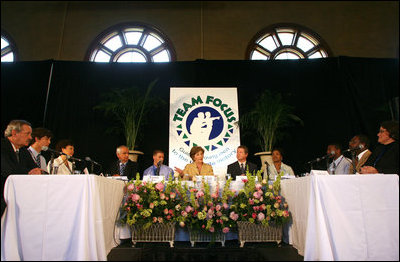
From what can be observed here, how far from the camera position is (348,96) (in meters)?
5.43

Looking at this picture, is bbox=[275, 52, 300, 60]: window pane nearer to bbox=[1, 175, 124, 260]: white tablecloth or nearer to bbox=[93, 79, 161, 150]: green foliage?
bbox=[93, 79, 161, 150]: green foliage

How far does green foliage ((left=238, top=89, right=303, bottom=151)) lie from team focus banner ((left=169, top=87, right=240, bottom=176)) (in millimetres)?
291

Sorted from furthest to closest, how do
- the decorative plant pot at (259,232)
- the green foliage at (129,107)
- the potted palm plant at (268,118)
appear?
1. the green foliage at (129,107)
2. the potted palm plant at (268,118)
3. the decorative plant pot at (259,232)

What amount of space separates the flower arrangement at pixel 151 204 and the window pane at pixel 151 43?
142 inches

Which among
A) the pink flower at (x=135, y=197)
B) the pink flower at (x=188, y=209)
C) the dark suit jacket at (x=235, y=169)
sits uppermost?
the dark suit jacket at (x=235, y=169)

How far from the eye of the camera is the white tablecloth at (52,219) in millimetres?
2211

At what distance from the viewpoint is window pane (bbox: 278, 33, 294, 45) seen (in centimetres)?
612

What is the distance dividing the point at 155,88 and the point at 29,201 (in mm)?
3502

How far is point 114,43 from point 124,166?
2719 mm

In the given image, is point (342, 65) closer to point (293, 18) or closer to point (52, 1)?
point (293, 18)

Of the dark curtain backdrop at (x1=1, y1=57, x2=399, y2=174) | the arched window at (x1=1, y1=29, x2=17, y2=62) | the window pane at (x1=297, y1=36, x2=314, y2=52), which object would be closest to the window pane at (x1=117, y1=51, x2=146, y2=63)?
the dark curtain backdrop at (x1=1, y1=57, x2=399, y2=174)

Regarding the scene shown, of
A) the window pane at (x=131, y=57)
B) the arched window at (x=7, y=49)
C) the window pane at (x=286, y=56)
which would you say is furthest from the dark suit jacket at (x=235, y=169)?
the arched window at (x=7, y=49)

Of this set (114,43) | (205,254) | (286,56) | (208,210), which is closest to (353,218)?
(205,254)

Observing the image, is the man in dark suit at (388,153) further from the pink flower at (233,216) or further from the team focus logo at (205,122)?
the team focus logo at (205,122)
